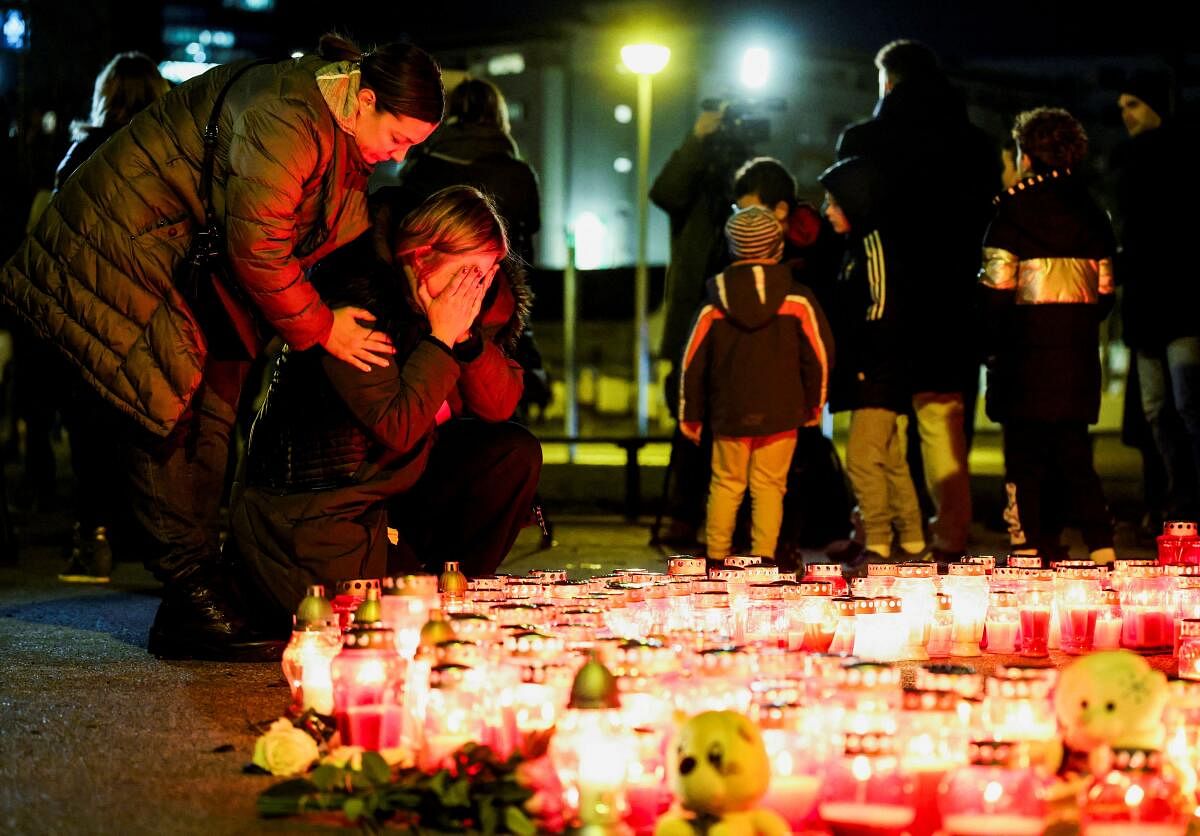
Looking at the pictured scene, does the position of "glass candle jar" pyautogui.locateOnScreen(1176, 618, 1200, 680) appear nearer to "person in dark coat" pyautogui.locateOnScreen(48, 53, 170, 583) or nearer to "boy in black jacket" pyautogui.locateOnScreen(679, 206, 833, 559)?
"boy in black jacket" pyautogui.locateOnScreen(679, 206, 833, 559)

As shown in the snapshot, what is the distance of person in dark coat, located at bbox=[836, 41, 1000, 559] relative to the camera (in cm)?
767

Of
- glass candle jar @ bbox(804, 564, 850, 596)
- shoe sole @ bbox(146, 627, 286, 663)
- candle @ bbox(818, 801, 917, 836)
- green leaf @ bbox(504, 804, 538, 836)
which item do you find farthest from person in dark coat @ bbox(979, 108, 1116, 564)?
green leaf @ bbox(504, 804, 538, 836)

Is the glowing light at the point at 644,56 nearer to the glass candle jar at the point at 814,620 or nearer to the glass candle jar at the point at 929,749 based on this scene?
the glass candle jar at the point at 814,620

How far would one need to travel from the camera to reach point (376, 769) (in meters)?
3.17

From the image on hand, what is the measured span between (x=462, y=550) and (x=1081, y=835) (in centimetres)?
279

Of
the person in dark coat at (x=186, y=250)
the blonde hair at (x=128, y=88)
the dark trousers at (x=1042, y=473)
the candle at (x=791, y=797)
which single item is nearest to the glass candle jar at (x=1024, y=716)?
the candle at (x=791, y=797)

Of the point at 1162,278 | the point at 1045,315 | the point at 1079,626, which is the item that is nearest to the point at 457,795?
the point at 1079,626

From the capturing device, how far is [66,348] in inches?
197

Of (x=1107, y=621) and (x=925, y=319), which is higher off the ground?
(x=925, y=319)

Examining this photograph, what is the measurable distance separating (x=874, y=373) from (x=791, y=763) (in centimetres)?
476

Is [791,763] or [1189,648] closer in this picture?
[791,763]

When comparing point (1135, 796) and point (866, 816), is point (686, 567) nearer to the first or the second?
point (866, 816)

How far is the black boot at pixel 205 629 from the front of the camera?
492cm

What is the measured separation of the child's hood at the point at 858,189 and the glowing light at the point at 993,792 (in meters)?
5.13
